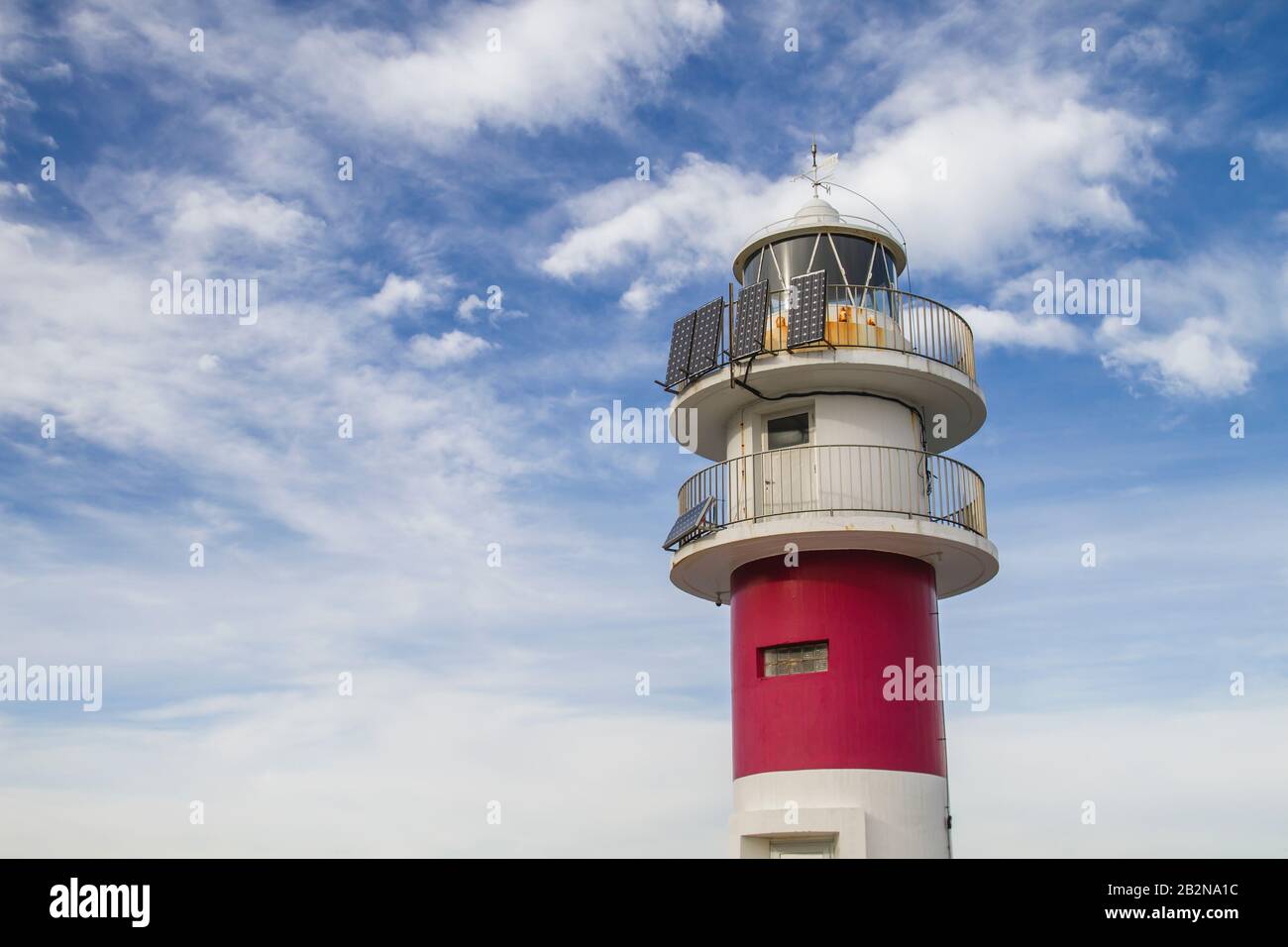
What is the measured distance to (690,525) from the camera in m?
22.2

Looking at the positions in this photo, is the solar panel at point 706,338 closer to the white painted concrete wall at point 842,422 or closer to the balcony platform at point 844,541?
the white painted concrete wall at point 842,422

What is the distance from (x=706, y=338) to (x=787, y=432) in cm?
225

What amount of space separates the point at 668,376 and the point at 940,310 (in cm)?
506

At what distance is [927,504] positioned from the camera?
22.2 metres

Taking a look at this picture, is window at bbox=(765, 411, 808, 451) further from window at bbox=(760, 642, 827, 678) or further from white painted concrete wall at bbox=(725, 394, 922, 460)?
window at bbox=(760, 642, 827, 678)

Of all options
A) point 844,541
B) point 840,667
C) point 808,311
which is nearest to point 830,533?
point 844,541

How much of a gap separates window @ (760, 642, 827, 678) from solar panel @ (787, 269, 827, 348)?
5179 mm

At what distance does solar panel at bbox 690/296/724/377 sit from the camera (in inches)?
893

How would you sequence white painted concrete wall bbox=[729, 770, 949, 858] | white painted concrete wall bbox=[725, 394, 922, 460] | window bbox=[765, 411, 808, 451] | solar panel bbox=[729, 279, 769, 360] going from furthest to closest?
window bbox=[765, 411, 808, 451] → white painted concrete wall bbox=[725, 394, 922, 460] → solar panel bbox=[729, 279, 769, 360] → white painted concrete wall bbox=[729, 770, 949, 858]

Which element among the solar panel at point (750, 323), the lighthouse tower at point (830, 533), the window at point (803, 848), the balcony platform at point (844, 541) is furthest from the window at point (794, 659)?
the solar panel at point (750, 323)

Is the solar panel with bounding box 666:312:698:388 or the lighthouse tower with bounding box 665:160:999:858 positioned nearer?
the lighthouse tower with bounding box 665:160:999:858

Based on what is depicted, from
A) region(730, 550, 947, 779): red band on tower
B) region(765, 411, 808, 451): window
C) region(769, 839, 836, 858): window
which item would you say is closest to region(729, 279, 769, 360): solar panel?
region(765, 411, 808, 451): window

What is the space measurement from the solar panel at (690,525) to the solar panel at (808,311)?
10.5 ft

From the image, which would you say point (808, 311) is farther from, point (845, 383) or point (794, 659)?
point (794, 659)
